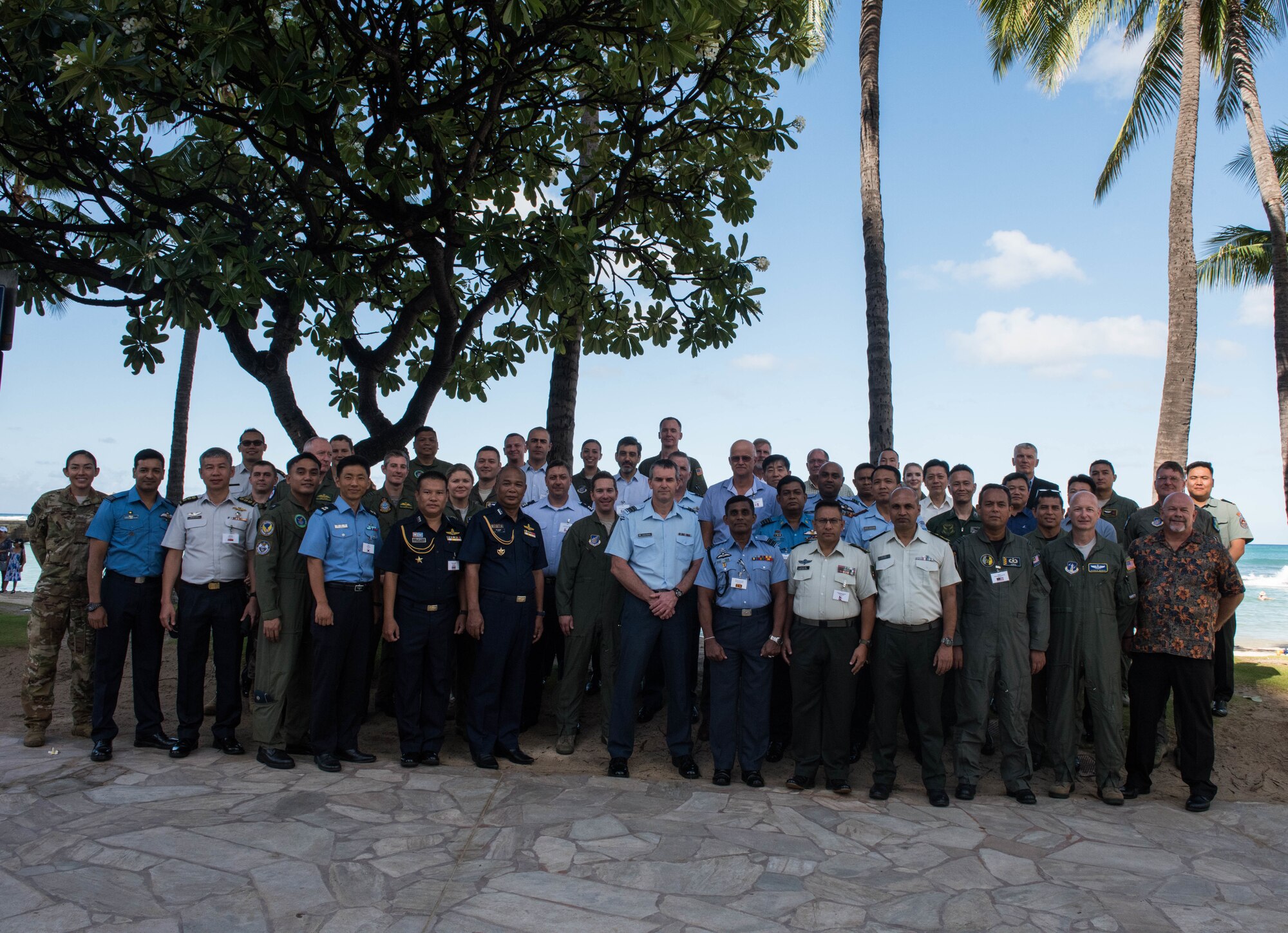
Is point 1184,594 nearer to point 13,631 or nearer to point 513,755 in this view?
point 513,755

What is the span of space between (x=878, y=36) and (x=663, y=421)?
705 cm

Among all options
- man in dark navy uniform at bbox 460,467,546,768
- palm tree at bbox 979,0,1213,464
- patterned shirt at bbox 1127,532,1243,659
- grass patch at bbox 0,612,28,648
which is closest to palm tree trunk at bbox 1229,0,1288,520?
palm tree at bbox 979,0,1213,464

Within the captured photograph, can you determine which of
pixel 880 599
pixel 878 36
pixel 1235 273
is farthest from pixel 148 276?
pixel 1235 273

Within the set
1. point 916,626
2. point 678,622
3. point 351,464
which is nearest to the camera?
point 916,626

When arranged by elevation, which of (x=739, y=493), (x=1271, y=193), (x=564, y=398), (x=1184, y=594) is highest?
(x=1271, y=193)

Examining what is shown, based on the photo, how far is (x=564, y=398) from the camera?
1016cm

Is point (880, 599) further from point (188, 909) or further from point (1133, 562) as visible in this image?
point (188, 909)

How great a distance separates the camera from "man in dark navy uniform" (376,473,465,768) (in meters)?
6.19

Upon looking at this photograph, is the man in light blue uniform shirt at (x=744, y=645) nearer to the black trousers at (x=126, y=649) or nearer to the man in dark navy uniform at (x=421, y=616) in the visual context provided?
the man in dark navy uniform at (x=421, y=616)

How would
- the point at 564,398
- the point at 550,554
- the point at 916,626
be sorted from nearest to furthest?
the point at 916,626, the point at 550,554, the point at 564,398

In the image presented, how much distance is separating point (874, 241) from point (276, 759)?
8.81 meters

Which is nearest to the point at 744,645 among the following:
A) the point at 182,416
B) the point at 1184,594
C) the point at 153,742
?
the point at 1184,594

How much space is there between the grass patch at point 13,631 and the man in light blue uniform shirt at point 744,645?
8.58 meters

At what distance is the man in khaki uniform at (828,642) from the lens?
19.6ft
